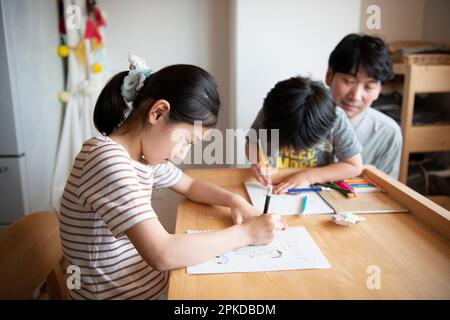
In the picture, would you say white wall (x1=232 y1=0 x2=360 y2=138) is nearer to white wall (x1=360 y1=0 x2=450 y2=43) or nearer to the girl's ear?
white wall (x1=360 y1=0 x2=450 y2=43)

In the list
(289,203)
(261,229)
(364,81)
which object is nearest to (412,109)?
(364,81)

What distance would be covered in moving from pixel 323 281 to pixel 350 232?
0.22 meters

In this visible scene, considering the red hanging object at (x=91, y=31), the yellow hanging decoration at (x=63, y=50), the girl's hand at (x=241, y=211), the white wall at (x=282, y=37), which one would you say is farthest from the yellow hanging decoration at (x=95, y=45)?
the girl's hand at (x=241, y=211)

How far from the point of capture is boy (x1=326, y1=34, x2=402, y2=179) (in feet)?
4.52

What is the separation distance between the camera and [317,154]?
138 cm

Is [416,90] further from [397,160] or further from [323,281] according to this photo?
[323,281]

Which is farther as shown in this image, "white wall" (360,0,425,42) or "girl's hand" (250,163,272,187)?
"white wall" (360,0,425,42)

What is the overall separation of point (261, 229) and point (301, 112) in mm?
426

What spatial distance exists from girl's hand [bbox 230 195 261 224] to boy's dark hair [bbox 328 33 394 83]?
74 cm

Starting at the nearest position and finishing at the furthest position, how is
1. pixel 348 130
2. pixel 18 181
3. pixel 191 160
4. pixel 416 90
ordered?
pixel 348 130
pixel 18 181
pixel 416 90
pixel 191 160

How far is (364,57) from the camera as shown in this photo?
4.51 ft

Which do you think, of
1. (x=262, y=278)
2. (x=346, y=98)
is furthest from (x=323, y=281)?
(x=346, y=98)

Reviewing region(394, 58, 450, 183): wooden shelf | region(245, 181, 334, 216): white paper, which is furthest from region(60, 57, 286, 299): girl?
region(394, 58, 450, 183): wooden shelf

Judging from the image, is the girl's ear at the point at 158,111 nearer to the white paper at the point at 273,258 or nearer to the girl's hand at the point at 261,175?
→ the white paper at the point at 273,258
